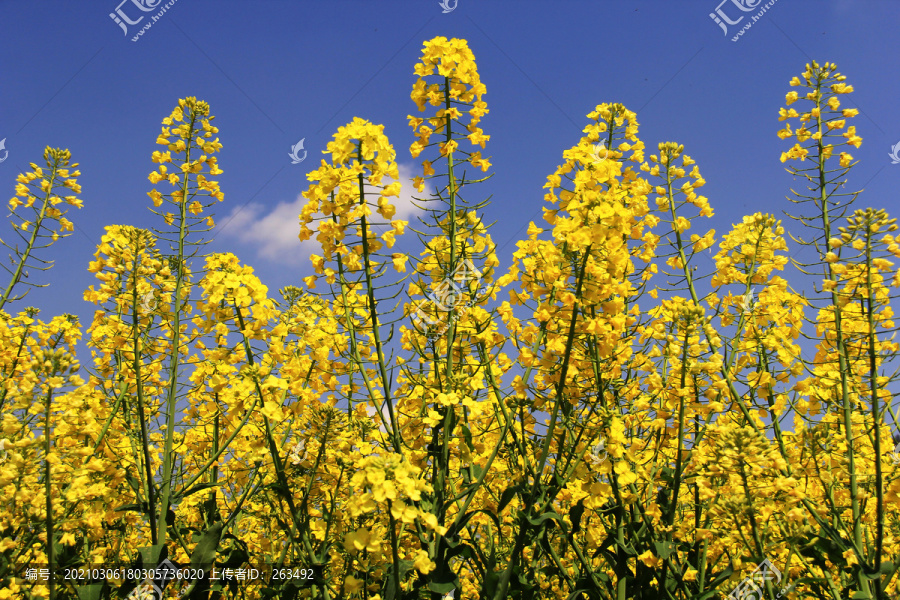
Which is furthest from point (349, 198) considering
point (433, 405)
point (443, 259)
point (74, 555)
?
point (74, 555)

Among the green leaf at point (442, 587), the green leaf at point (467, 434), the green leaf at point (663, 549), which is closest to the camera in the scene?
the green leaf at point (442, 587)

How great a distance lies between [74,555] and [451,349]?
3.51 meters

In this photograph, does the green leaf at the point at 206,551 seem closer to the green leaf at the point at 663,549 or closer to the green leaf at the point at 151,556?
the green leaf at the point at 151,556

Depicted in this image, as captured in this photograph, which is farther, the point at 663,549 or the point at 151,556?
the point at 151,556

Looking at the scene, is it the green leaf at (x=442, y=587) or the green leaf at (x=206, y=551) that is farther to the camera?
the green leaf at (x=206, y=551)

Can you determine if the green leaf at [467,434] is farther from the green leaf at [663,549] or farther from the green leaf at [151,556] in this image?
the green leaf at [151,556]

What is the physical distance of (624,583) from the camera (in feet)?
10.6

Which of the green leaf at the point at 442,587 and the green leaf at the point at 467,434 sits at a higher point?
the green leaf at the point at 467,434

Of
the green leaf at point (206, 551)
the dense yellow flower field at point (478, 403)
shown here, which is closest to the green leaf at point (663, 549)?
the dense yellow flower field at point (478, 403)

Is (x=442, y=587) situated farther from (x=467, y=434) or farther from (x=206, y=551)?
(x=206, y=551)

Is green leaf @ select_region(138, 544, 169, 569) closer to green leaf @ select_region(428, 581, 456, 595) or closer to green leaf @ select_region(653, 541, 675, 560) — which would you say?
green leaf @ select_region(428, 581, 456, 595)

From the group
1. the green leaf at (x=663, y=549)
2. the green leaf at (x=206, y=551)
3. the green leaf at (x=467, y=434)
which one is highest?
the green leaf at (x=467, y=434)

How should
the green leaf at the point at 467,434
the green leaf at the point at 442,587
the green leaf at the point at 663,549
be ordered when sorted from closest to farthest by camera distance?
the green leaf at the point at 442,587 < the green leaf at the point at 663,549 < the green leaf at the point at 467,434

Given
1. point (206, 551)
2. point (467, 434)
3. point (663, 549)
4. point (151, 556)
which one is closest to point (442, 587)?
point (467, 434)
